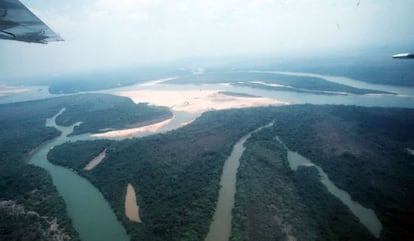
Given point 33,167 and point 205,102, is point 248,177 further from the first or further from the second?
point 205,102

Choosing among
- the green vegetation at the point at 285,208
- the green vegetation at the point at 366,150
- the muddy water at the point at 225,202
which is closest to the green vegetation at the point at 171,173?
the muddy water at the point at 225,202

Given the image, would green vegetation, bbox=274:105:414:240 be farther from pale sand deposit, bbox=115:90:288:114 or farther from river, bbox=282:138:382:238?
pale sand deposit, bbox=115:90:288:114

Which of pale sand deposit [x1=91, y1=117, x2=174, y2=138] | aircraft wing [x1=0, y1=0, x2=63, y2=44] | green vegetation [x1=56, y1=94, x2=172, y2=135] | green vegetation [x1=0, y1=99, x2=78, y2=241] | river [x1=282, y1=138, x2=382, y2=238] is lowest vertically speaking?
river [x1=282, y1=138, x2=382, y2=238]

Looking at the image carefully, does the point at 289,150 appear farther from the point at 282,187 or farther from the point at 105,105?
the point at 105,105

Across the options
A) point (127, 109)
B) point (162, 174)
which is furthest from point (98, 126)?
point (162, 174)

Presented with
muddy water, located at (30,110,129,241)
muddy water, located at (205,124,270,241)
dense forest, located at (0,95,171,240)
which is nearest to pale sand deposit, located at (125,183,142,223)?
muddy water, located at (30,110,129,241)

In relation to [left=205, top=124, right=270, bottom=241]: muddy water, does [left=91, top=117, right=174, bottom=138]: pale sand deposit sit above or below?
above
